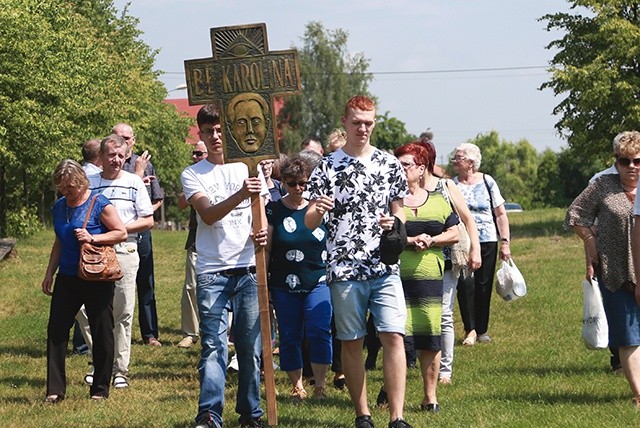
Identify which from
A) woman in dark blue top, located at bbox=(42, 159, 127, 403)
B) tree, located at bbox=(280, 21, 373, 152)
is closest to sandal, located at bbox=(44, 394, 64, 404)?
woman in dark blue top, located at bbox=(42, 159, 127, 403)

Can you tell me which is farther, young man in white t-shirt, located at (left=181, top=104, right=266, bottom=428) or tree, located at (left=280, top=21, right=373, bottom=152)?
tree, located at (left=280, top=21, right=373, bottom=152)

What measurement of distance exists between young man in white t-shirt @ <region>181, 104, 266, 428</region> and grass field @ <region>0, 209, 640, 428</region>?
1.86 feet

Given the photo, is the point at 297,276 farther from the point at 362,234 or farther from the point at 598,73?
the point at 598,73

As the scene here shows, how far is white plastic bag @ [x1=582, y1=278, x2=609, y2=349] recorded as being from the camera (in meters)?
9.80

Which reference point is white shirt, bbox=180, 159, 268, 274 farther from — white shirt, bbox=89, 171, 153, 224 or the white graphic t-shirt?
white shirt, bbox=89, 171, 153, 224

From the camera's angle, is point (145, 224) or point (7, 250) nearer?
point (145, 224)

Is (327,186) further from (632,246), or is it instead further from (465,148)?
(465,148)

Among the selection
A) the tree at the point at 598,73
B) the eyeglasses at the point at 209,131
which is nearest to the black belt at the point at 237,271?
the eyeglasses at the point at 209,131

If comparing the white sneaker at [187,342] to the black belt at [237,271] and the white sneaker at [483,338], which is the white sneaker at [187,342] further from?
the black belt at [237,271]

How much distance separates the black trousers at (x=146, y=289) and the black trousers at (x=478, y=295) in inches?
137

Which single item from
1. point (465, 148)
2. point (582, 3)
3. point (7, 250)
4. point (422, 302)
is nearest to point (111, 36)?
point (582, 3)

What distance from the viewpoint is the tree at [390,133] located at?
108812 mm

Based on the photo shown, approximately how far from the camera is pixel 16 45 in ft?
Answer: 121

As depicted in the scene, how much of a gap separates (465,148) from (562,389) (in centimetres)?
382
